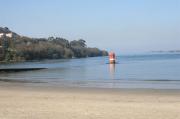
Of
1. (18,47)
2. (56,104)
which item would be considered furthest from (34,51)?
(56,104)

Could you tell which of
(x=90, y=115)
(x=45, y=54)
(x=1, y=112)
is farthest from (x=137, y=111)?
(x=45, y=54)

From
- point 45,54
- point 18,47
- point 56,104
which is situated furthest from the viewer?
point 45,54

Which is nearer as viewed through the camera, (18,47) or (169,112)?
(169,112)

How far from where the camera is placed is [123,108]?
1487cm

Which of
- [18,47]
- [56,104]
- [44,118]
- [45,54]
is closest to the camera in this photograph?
[44,118]

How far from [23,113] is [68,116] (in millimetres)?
1700

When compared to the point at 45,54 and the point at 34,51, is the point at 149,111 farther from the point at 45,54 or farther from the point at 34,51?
the point at 45,54

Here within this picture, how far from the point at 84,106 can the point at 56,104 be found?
1393mm

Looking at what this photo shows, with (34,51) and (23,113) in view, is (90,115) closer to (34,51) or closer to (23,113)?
(23,113)

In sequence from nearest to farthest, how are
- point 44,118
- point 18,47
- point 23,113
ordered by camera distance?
point 44,118, point 23,113, point 18,47

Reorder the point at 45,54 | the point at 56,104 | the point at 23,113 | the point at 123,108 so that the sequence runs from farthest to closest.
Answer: the point at 45,54
the point at 56,104
the point at 123,108
the point at 23,113

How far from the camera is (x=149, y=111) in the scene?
45.9ft

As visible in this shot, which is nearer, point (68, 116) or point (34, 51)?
point (68, 116)

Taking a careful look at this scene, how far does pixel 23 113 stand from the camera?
44.7 ft
